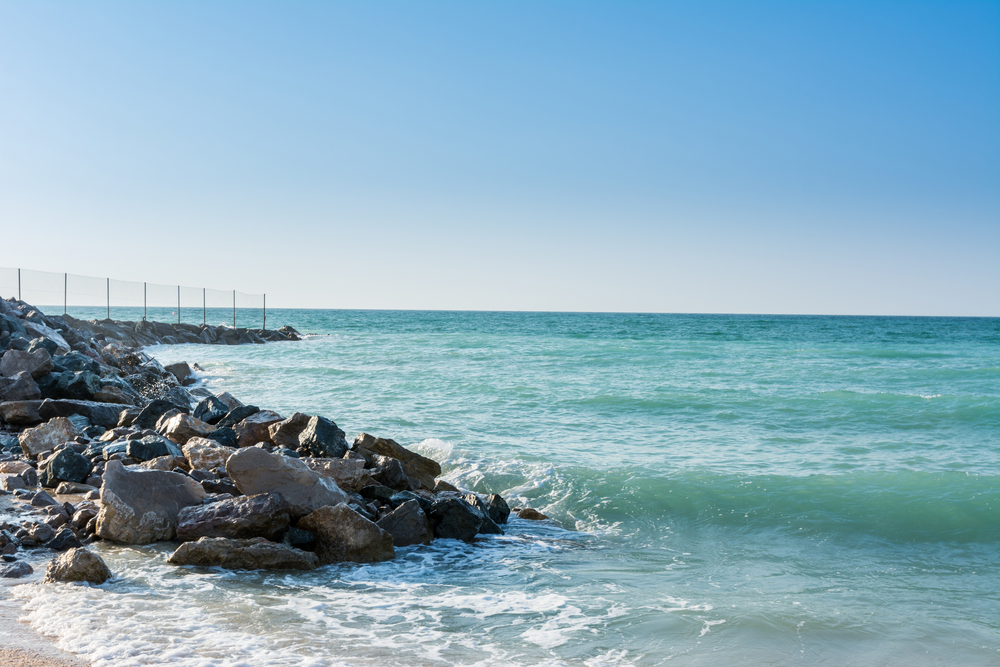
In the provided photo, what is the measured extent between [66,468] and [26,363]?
4.83m

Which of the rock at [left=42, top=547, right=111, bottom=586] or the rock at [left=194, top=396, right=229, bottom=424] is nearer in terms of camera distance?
the rock at [left=42, top=547, right=111, bottom=586]

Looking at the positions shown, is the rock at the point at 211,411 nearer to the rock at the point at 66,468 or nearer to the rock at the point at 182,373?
the rock at the point at 66,468

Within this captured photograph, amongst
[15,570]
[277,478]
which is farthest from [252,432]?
[15,570]

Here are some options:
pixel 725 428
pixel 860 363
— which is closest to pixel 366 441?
pixel 725 428

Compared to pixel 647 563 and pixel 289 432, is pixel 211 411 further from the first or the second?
pixel 647 563

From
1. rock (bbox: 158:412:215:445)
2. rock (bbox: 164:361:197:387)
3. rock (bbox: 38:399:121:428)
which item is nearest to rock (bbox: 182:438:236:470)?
rock (bbox: 158:412:215:445)

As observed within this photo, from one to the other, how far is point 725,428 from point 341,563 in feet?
28.9

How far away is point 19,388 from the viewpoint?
968 centimetres

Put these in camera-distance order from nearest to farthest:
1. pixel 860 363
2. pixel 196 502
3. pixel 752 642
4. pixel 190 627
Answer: pixel 190 627 → pixel 752 642 → pixel 196 502 → pixel 860 363

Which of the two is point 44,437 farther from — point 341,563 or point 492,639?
point 492,639

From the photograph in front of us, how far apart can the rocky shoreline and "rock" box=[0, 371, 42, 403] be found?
0.02 m

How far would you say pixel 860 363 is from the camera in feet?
85.7

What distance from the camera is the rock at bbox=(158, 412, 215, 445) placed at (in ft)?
27.7

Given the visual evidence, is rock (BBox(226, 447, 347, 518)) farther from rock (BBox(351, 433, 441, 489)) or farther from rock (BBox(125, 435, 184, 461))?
rock (BBox(351, 433, 441, 489))
